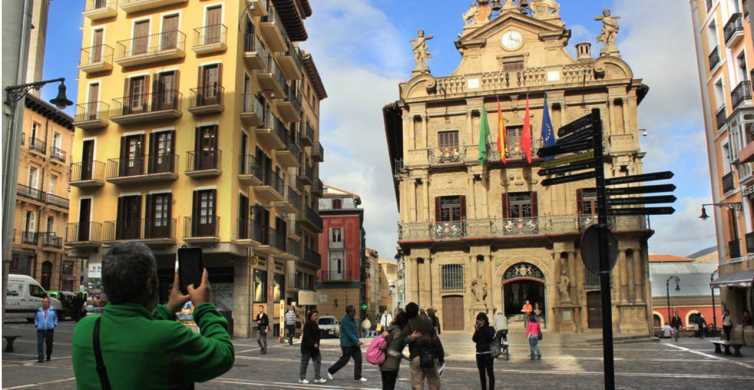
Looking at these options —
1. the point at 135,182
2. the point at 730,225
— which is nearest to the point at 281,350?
the point at 135,182

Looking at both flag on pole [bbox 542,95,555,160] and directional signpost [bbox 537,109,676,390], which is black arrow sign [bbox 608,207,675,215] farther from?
flag on pole [bbox 542,95,555,160]

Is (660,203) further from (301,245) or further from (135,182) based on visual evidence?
(301,245)

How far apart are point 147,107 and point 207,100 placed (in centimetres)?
339

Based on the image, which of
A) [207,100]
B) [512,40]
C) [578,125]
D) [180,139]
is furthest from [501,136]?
[578,125]

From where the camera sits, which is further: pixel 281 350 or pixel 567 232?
pixel 567 232

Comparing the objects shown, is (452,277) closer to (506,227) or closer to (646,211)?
(506,227)

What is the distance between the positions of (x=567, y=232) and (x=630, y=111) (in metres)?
8.28

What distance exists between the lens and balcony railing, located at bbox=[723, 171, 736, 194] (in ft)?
97.9

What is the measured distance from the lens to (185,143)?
30891 millimetres

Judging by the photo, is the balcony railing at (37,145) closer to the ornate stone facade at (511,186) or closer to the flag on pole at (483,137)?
the ornate stone facade at (511,186)

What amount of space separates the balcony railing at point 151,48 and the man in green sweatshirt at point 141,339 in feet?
100

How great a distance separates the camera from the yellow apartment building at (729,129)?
26828mm

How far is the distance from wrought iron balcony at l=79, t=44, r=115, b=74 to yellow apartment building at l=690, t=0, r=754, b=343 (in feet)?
96.4

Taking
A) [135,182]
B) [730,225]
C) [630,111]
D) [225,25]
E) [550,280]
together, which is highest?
[225,25]
